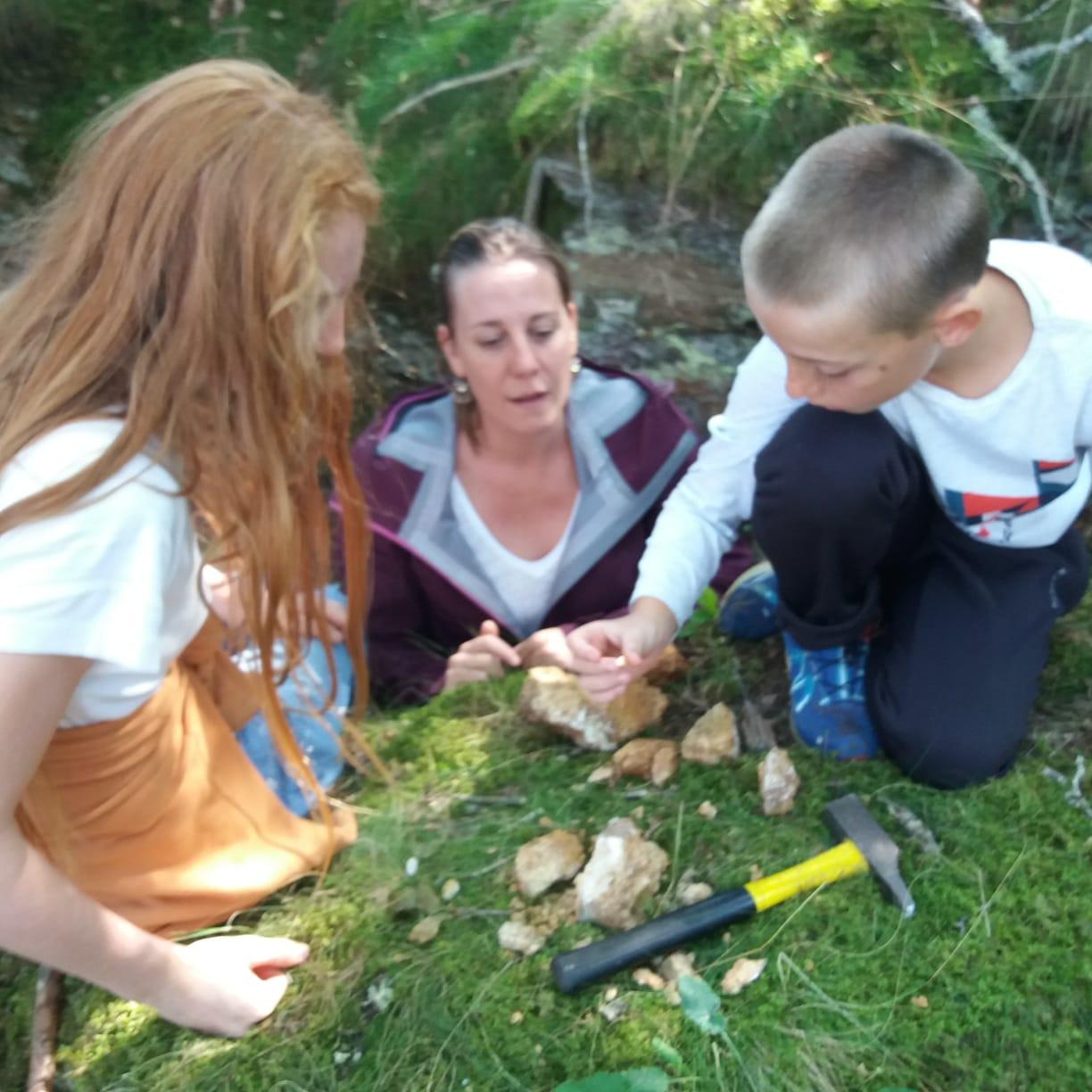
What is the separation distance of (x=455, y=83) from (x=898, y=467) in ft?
7.35

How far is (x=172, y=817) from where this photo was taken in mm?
1670

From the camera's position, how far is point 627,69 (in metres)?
2.90

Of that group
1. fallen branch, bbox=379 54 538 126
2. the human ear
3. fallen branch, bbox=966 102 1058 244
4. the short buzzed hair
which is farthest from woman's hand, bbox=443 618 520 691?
fallen branch, bbox=379 54 538 126

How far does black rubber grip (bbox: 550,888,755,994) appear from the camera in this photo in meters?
1.45

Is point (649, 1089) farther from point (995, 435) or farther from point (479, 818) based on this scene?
point (995, 435)

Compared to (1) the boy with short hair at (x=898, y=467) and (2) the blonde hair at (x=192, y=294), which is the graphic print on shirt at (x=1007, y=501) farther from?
(2) the blonde hair at (x=192, y=294)

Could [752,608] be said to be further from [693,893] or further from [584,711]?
[693,893]

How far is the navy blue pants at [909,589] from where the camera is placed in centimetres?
172

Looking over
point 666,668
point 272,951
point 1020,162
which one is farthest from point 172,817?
point 1020,162

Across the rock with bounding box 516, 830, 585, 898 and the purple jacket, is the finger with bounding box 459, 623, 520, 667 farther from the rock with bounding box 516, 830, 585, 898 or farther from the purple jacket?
the rock with bounding box 516, 830, 585, 898

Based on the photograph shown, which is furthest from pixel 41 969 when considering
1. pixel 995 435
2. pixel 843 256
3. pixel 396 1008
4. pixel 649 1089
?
pixel 995 435

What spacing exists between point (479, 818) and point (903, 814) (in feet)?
2.43

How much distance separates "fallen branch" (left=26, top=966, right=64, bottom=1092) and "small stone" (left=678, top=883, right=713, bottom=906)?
1.03 meters

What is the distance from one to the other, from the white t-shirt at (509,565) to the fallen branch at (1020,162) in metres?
1.44
